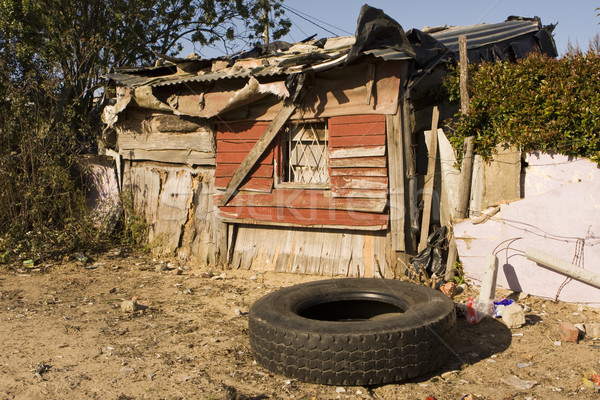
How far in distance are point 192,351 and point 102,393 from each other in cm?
101

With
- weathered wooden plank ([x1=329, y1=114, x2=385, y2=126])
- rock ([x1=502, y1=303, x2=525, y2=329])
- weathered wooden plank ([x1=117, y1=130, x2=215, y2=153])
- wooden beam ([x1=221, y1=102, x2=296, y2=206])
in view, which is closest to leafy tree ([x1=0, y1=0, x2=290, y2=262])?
weathered wooden plank ([x1=117, y1=130, x2=215, y2=153])

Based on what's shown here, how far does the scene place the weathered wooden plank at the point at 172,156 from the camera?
8266 millimetres

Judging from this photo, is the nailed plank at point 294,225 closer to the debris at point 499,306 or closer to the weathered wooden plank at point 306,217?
the weathered wooden plank at point 306,217

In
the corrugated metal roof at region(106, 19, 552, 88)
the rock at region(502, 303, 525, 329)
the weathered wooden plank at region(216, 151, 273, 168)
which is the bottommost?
the rock at region(502, 303, 525, 329)

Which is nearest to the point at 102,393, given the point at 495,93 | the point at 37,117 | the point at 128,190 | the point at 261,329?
the point at 261,329

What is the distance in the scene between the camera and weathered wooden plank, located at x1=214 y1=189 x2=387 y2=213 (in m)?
6.77

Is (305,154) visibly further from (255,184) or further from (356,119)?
(356,119)

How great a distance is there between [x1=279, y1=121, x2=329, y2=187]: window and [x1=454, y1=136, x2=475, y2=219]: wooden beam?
1898 mm

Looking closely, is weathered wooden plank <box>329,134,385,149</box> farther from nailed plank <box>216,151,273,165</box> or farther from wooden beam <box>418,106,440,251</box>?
nailed plank <box>216,151,273,165</box>

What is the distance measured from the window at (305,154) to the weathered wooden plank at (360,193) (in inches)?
11.7

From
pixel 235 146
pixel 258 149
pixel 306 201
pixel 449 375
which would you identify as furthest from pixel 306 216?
pixel 449 375

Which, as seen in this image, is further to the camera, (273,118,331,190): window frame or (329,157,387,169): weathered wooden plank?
(273,118,331,190): window frame

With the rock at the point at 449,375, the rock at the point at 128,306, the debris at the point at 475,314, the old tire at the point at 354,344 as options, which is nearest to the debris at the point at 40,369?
the rock at the point at 128,306

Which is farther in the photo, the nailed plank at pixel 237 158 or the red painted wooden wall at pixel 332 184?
the nailed plank at pixel 237 158
